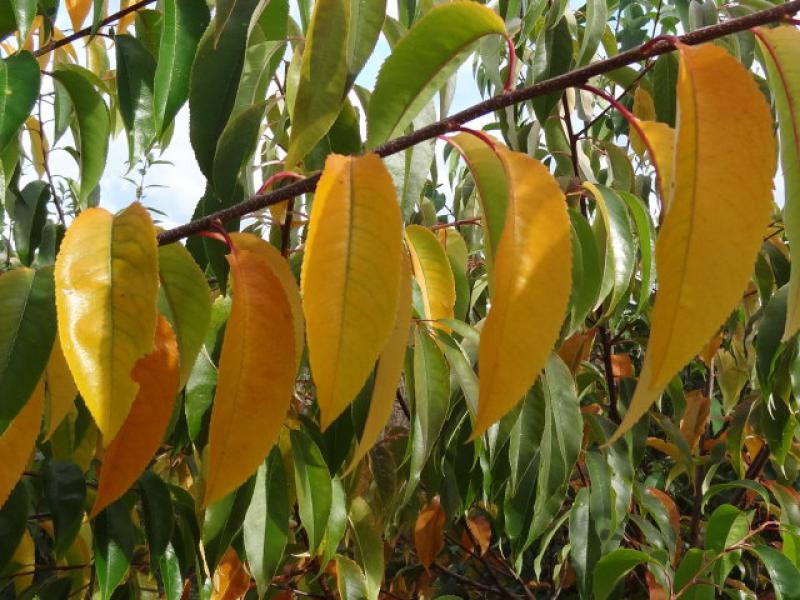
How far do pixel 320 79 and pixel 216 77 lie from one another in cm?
13

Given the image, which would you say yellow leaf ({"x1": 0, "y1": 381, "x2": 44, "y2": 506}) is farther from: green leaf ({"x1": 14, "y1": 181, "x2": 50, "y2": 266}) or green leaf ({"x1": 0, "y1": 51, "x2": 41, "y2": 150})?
green leaf ({"x1": 14, "y1": 181, "x2": 50, "y2": 266})

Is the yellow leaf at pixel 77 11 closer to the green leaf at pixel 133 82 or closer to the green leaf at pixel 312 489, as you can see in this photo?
the green leaf at pixel 133 82

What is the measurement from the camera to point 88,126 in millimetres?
921

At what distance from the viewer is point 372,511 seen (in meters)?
1.34

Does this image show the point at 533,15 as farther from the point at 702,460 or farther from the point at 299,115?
the point at 702,460

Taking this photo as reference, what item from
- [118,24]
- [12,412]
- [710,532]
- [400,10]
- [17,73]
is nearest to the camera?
[12,412]

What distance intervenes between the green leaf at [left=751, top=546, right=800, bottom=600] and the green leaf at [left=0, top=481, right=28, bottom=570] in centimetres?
93

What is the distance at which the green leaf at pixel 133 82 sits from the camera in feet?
2.93

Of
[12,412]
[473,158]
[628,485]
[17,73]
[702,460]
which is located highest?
[17,73]

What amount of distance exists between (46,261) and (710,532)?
103cm

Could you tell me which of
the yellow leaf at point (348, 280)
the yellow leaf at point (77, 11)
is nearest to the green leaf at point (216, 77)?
the yellow leaf at point (348, 280)

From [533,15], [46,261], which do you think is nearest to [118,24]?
[46,261]

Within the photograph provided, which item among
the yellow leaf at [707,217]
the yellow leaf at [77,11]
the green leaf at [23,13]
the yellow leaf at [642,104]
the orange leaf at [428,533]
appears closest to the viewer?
the yellow leaf at [707,217]

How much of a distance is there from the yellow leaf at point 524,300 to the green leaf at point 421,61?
154mm
